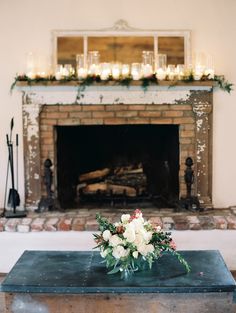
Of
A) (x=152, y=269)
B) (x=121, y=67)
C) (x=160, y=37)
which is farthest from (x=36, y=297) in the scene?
(x=160, y=37)

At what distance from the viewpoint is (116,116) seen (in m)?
4.68

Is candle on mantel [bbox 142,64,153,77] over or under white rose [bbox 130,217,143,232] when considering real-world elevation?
over

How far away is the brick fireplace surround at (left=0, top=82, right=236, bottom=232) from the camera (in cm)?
464

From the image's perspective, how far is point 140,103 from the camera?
466 cm

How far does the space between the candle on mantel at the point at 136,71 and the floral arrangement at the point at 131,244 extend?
78.7 inches

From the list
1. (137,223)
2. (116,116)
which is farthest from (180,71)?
(137,223)

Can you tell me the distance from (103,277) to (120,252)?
0.79 ft

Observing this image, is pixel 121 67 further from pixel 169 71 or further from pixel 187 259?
pixel 187 259

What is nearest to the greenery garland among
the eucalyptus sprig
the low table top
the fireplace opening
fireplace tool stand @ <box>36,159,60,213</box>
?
the eucalyptus sprig

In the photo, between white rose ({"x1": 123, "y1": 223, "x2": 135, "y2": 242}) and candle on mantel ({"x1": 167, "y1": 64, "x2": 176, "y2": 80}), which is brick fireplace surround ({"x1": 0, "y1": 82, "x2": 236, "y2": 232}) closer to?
candle on mantel ({"x1": 167, "y1": 64, "x2": 176, "y2": 80})

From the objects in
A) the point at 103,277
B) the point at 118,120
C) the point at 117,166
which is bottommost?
the point at 103,277

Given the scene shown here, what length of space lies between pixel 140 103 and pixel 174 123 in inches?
14.6

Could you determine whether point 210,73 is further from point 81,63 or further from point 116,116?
point 81,63

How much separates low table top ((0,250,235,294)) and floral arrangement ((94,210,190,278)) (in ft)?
0.25
